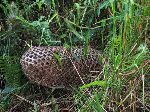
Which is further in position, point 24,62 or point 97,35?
point 97,35

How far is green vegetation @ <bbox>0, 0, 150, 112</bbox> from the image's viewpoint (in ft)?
5.16

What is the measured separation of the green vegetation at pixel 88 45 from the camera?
5.16 feet

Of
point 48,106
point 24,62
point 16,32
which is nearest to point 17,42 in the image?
point 16,32

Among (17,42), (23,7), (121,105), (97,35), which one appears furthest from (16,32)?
(121,105)

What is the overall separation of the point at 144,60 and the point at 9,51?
78 cm

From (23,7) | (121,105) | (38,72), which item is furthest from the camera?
(23,7)

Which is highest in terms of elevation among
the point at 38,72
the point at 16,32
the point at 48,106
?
the point at 16,32

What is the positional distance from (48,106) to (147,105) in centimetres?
49

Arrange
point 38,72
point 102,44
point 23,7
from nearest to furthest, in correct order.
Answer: point 38,72 → point 102,44 → point 23,7

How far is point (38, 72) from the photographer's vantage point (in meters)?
1.79

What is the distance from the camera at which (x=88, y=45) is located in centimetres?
193

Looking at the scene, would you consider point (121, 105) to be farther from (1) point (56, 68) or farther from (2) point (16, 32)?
(2) point (16, 32)

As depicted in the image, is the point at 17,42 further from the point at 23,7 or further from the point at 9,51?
the point at 23,7

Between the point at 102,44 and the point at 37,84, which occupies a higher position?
the point at 102,44
